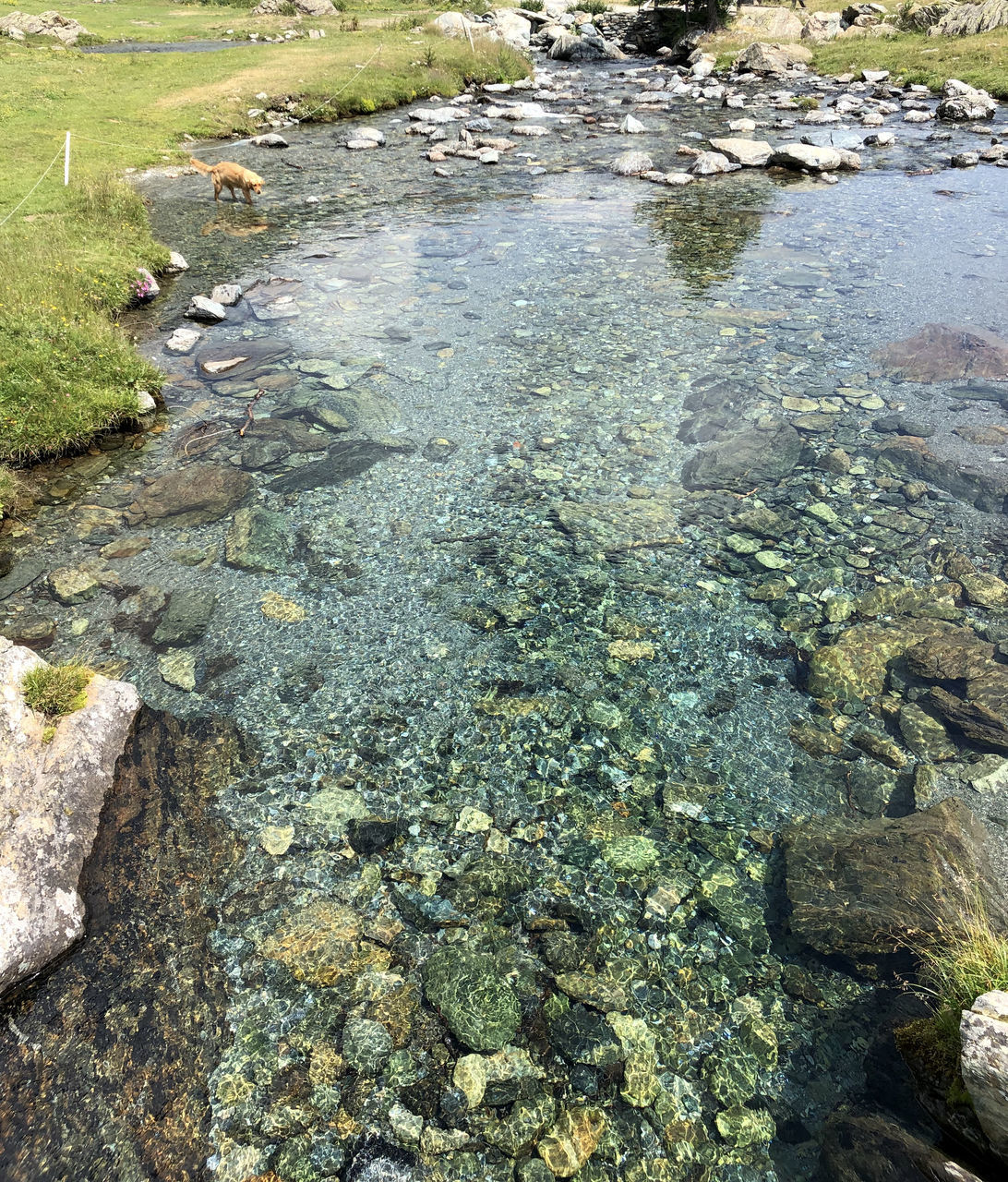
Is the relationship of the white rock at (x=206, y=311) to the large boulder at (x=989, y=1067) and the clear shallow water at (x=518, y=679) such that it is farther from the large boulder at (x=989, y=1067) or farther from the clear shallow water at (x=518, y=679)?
the large boulder at (x=989, y=1067)

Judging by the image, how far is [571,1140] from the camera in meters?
4.43

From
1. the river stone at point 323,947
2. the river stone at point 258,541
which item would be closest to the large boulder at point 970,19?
the river stone at point 258,541

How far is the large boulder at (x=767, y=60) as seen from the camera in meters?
44.0

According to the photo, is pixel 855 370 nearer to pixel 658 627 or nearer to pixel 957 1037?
pixel 658 627

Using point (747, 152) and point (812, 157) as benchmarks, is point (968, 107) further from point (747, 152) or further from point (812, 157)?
point (747, 152)

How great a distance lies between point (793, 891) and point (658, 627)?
350cm

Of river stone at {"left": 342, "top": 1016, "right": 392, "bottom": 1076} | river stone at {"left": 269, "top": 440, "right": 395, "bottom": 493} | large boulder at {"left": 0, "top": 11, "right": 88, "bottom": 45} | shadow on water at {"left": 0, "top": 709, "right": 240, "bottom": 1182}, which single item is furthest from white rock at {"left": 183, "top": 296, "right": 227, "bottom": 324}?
large boulder at {"left": 0, "top": 11, "right": 88, "bottom": 45}

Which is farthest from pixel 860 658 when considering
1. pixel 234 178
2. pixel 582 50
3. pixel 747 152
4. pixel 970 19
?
pixel 582 50

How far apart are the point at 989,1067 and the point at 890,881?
1.91 metres

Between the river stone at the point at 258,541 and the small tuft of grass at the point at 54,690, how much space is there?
9.62ft

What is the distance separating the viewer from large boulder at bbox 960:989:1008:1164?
3.60 meters

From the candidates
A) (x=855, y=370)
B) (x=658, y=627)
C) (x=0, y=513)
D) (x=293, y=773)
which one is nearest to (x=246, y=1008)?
(x=293, y=773)

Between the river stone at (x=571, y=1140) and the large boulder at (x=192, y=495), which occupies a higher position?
the large boulder at (x=192, y=495)

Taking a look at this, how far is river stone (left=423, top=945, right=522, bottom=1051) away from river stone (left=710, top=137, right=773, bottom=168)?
105ft
